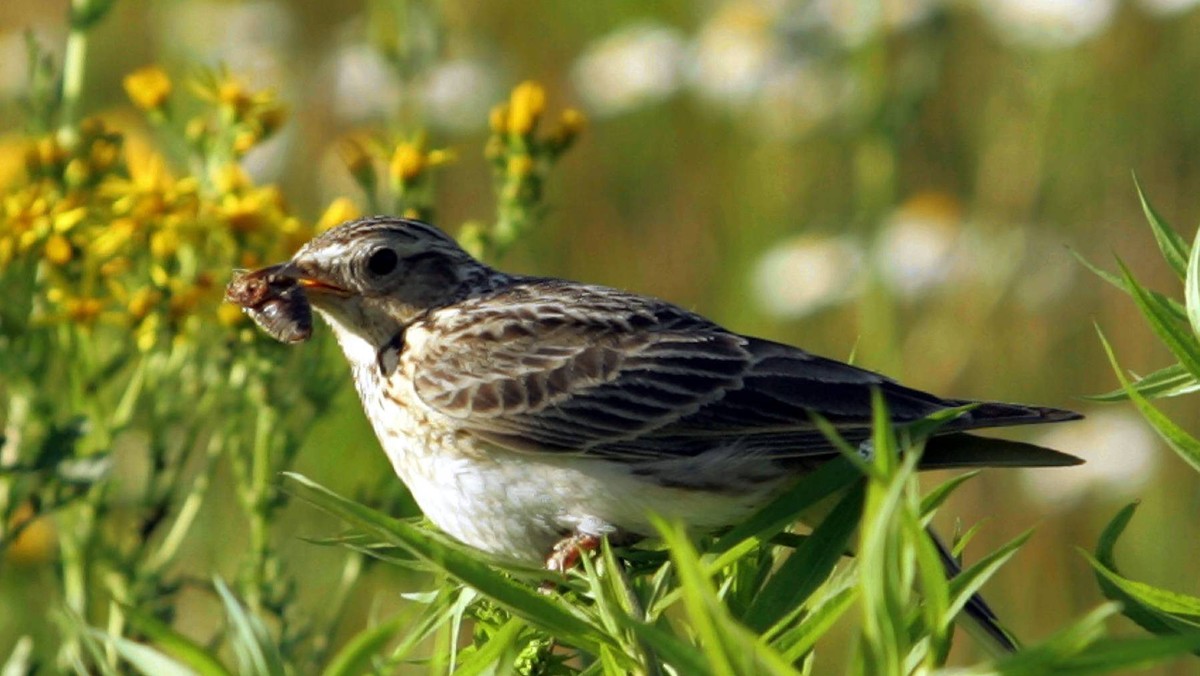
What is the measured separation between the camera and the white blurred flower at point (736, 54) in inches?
343

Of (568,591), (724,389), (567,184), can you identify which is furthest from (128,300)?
(567,184)

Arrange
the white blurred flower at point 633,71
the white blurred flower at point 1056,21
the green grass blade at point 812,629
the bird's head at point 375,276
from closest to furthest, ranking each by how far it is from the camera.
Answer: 1. the green grass blade at point 812,629
2. the bird's head at point 375,276
3. the white blurred flower at point 1056,21
4. the white blurred flower at point 633,71

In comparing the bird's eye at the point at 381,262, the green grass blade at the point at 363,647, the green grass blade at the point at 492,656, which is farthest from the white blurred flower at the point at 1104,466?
the green grass blade at the point at 363,647

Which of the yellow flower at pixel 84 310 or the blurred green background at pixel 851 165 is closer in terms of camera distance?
the yellow flower at pixel 84 310

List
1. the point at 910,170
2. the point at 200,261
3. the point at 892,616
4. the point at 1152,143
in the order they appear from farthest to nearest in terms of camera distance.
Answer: the point at 910,170 → the point at 1152,143 → the point at 200,261 → the point at 892,616

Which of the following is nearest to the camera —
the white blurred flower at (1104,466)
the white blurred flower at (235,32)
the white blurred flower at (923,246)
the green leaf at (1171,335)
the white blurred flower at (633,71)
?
the green leaf at (1171,335)

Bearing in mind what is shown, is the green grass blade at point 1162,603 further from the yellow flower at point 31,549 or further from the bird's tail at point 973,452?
the yellow flower at point 31,549

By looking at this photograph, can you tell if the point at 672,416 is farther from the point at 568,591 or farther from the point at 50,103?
the point at 50,103

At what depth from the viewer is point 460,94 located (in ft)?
30.6

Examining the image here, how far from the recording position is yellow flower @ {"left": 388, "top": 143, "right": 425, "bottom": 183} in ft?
14.8

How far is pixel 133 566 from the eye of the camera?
4.09 meters

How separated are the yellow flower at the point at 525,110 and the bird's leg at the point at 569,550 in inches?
62.6

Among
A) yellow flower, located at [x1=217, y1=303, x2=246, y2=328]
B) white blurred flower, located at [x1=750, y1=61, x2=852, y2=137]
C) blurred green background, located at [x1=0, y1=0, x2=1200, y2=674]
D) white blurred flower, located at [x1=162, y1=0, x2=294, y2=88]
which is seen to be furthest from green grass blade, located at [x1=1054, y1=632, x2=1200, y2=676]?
white blurred flower, located at [x1=162, y1=0, x2=294, y2=88]

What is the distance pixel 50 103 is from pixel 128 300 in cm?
69
